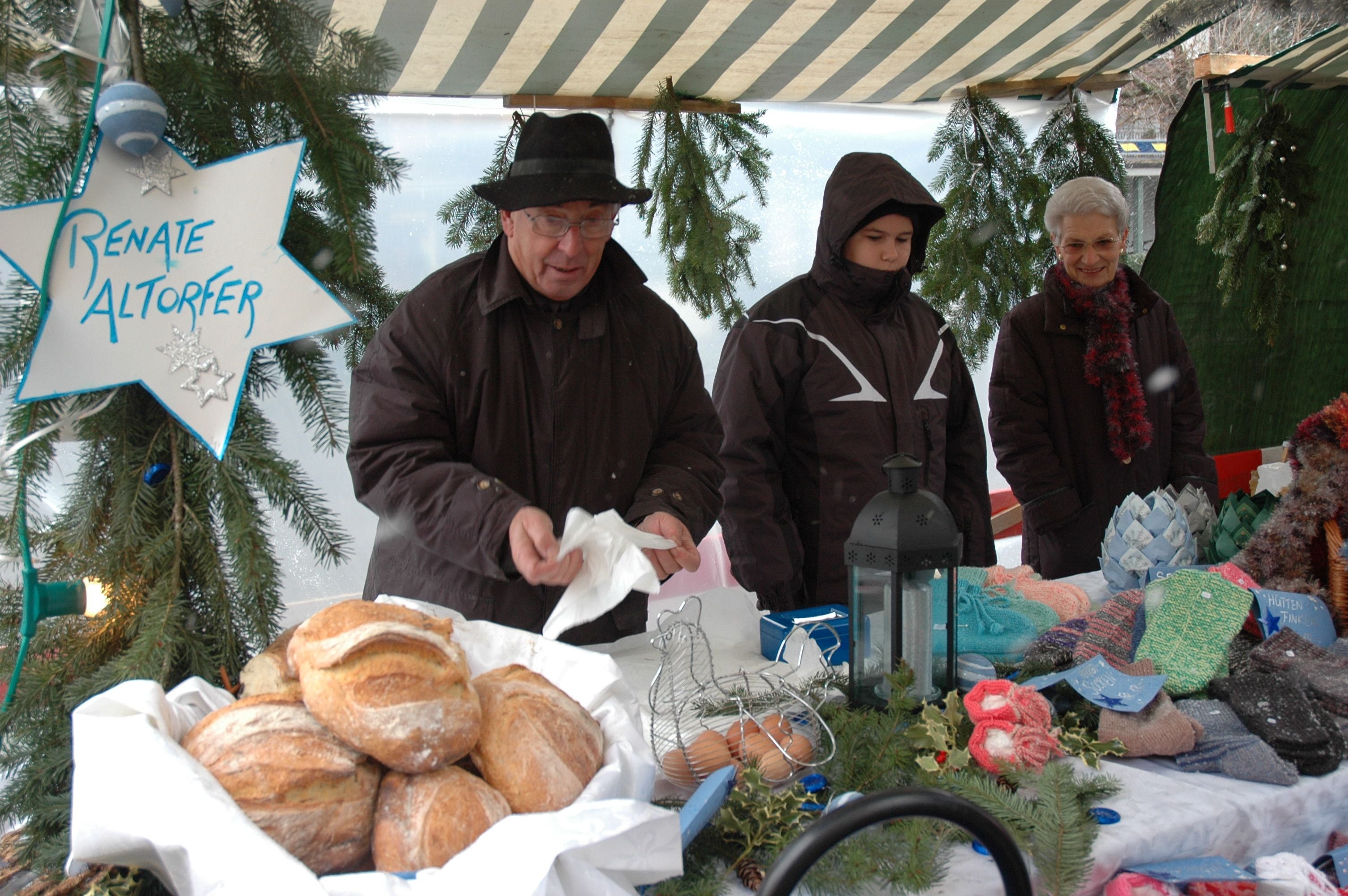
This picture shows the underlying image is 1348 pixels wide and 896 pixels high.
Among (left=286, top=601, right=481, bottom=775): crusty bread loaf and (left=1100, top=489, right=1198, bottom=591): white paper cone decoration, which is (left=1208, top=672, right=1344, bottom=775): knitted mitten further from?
(left=286, top=601, right=481, bottom=775): crusty bread loaf

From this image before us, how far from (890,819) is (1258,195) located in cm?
431

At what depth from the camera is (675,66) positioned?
3.11 meters

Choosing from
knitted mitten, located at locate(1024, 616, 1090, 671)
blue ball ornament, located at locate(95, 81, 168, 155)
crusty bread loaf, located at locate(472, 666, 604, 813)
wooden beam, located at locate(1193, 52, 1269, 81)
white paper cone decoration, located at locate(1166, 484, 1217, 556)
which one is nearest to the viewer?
crusty bread loaf, located at locate(472, 666, 604, 813)

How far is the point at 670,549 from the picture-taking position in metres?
1.51

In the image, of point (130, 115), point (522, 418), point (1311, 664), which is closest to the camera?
point (130, 115)

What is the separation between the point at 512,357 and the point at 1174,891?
1369 millimetres

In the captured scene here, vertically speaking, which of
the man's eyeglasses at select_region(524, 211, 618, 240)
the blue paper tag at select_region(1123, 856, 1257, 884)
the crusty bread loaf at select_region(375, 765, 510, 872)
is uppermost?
the man's eyeglasses at select_region(524, 211, 618, 240)

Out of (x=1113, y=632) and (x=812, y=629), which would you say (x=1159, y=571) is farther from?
(x=812, y=629)

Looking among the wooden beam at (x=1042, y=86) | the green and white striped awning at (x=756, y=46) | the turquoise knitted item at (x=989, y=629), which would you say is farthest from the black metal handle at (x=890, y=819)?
the wooden beam at (x=1042, y=86)

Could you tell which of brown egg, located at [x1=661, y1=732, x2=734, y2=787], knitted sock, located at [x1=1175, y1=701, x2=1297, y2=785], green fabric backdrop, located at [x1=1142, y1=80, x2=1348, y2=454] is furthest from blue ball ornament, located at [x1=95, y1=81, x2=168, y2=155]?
green fabric backdrop, located at [x1=1142, y1=80, x2=1348, y2=454]

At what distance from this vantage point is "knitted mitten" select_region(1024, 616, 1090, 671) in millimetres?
1603

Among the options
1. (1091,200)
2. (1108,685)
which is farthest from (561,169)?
(1091,200)

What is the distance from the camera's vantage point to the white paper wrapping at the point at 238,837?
0.82m

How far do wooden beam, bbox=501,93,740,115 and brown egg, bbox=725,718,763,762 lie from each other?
241 cm
